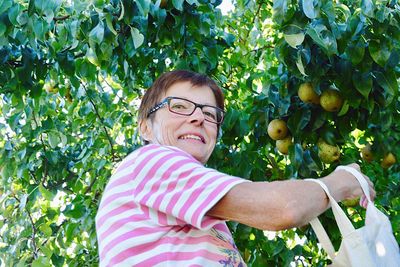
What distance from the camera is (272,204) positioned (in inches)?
45.2

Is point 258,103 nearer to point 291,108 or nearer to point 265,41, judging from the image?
point 291,108

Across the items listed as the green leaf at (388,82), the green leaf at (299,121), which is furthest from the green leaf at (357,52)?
the green leaf at (299,121)

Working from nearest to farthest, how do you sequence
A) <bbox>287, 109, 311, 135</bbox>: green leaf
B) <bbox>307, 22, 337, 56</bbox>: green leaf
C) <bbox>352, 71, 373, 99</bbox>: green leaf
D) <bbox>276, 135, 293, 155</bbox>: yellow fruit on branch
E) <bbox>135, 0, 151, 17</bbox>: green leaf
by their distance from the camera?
1. <bbox>307, 22, 337, 56</bbox>: green leaf
2. <bbox>135, 0, 151, 17</bbox>: green leaf
3. <bbox>352, 71, 373, 99</bbox>: green leaf
4. <bbox>287, 109, 311, 135</bbox>: green leaf
5. <bbox>276, 135, 293, 155</bbox>: yellow fruit on branch

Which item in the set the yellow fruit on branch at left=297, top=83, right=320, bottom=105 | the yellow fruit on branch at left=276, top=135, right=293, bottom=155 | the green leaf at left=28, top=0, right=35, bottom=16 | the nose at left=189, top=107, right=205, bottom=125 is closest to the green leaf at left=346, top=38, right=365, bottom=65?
the yellow fruit on branch at left=297, top=83, right=320, bottom=105

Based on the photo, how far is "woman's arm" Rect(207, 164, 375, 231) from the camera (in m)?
1.15

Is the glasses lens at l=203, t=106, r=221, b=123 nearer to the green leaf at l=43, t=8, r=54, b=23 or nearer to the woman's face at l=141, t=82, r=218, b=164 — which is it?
the woman's face at l=141, t=82, r=218, b=164

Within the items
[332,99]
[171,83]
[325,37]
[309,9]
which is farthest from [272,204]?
[332,99]

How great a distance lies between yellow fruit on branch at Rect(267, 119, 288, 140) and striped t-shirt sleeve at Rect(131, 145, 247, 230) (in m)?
1.39

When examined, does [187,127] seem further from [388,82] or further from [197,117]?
[388,82]

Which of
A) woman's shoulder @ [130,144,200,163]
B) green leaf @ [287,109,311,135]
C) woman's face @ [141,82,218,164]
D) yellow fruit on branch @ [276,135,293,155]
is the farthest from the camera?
yellow fruit on branch @ [276,135,293,155]

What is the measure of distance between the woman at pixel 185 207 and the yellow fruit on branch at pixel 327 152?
1.30 meters

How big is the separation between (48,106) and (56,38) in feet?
2.26

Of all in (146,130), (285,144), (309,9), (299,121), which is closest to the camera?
(146,130)

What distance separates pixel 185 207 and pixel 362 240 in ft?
1.10
